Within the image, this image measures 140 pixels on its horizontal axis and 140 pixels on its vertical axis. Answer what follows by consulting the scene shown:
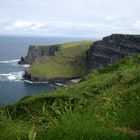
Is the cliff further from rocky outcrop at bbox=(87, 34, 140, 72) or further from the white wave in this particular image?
rocky outcrop at bbox=(87, 34, 140, 72)

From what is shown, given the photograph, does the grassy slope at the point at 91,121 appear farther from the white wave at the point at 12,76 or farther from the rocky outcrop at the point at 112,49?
the rocky outcrop at the point at 112,49

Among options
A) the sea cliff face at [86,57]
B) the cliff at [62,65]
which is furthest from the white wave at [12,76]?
the sea cliff face at [86,57]

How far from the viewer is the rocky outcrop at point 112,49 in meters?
143

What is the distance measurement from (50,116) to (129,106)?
2.29 m

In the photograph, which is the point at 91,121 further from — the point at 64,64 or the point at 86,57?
the point at 86,57

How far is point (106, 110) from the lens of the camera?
10.0 m

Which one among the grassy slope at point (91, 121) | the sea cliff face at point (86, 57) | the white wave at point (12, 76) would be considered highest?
the grassy slope at point (91, 121)

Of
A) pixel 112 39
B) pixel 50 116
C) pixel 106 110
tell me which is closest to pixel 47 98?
pixel 106 110

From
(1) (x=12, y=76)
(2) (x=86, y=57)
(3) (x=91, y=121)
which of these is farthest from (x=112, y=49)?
(3) (x=91, y=121)

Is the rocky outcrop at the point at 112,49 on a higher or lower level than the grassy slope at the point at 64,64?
higher

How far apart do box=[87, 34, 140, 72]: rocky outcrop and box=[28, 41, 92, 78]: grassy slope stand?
4.54m

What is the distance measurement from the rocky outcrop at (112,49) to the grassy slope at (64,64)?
4.54 meters

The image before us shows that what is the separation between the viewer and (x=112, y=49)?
15488 centimetres

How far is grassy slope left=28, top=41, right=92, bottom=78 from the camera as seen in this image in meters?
155
